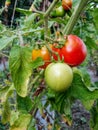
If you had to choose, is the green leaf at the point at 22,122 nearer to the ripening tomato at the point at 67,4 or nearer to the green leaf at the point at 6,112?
the green leaf at the point at 6,112

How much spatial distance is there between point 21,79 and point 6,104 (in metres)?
0.22

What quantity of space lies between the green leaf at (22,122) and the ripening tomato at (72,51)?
26 cm

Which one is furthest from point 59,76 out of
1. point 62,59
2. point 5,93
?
point 5,93

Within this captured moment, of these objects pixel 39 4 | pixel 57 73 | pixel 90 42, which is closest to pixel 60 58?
pixel 57 73

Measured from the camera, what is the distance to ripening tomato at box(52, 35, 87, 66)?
0.69m

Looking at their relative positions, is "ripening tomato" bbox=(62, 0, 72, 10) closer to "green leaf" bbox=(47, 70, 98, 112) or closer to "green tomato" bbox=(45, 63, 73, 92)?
"green leaf" bbox=(47, 70, 98, 112)

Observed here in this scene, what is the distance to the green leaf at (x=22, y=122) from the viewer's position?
89cm

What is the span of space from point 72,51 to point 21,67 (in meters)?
0.11

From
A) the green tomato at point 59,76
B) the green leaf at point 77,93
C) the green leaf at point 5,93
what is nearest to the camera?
the green tomato at point 59,76

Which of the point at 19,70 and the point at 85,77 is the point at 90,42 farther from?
the point at 19,70

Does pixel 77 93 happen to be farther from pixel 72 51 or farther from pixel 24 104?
pixel 24 104

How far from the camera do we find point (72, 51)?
0.69 m

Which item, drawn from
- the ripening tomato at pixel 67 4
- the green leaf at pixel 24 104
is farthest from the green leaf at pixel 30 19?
the green leaf at pixel 24 104

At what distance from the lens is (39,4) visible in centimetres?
218
